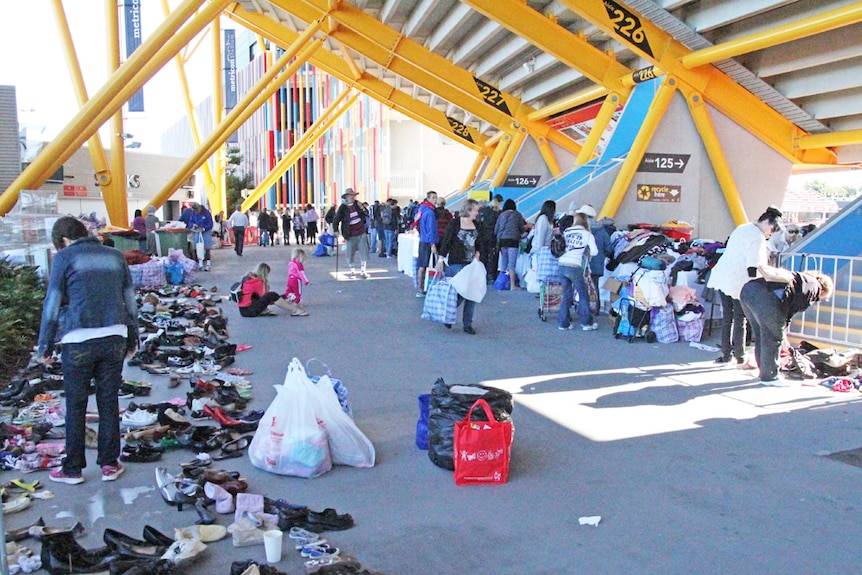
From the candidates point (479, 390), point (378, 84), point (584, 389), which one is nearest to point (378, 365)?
point (584, 389)

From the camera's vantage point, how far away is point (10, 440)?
228 inches

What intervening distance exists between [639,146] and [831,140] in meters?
3.99

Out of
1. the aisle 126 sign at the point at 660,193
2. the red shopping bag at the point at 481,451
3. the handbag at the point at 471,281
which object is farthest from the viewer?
the aisle 126 sign at the point at 660,193

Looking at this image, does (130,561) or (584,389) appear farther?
(584,389)

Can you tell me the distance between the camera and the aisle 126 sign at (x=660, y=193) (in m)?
16.7

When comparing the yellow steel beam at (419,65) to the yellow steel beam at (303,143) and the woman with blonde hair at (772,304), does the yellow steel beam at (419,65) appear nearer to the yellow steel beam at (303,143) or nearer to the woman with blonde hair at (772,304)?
the yellow steel beam at (303,143)

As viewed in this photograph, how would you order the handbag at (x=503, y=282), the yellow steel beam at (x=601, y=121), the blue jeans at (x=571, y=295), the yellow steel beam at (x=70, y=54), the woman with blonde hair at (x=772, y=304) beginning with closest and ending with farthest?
the woman with blonde hair at (x=772, y=304) → the blue jeans at (x=571, y=295) → the handbag at (x=503, y=282) → the yellow steel beam at (x=70, y=54) → the yellow steel beam at (x=601, y=121)

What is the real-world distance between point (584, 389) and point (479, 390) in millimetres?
2396

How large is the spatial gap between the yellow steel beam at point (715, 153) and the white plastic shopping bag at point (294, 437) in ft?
44.0

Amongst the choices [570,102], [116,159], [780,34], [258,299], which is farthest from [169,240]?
[780,34]

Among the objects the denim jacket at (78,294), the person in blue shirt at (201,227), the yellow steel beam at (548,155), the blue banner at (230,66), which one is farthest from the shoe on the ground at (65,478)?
the blue banner at (230,66)

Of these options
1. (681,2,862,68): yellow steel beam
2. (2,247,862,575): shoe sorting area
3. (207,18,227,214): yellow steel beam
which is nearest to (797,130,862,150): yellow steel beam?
(681,2,862,68): yellow steel beam

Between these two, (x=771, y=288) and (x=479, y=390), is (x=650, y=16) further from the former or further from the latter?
(x=479, y=390)

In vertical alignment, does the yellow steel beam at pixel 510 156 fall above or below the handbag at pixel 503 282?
above
